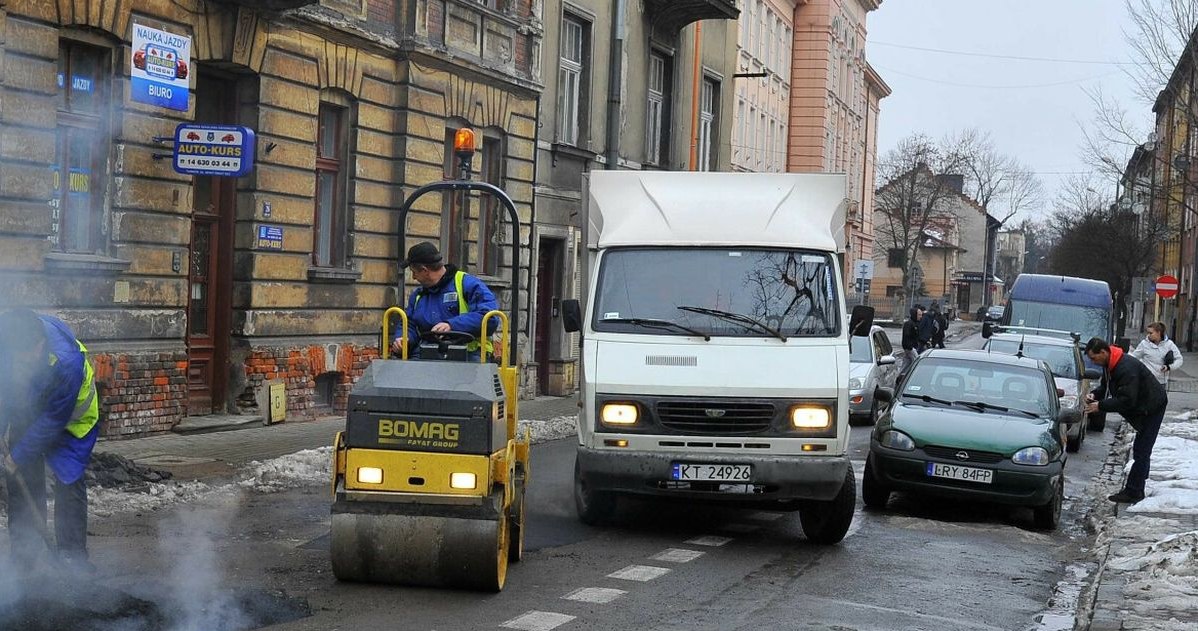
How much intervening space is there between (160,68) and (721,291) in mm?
7021

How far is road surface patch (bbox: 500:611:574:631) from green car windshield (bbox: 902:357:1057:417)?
682 cm

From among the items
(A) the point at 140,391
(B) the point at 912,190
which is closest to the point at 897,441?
(A) the point at 140,391

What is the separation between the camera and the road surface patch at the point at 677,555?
10094mm

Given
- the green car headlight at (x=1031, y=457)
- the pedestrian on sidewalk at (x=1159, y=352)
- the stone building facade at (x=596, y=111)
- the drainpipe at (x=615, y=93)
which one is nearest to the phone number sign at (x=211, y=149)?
the green car headlight at (x=1031, y=457)

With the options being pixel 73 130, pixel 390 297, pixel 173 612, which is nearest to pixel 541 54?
pixel 390 297

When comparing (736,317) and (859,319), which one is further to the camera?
(859,319)

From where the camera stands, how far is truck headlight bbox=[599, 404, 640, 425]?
1069 centimetres

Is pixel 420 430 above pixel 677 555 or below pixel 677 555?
above

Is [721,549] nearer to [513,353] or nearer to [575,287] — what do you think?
[513,353]

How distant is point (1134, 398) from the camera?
14594 mm

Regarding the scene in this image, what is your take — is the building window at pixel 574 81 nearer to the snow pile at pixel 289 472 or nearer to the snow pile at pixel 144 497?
the snow pile at pixel 289 472

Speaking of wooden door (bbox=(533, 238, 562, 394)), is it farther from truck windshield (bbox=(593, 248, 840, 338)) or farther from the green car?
truck windshield (bbox=(593, 248, 840, 338))

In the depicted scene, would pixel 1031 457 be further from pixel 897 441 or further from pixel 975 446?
pixel 897 441

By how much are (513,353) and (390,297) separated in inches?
431
